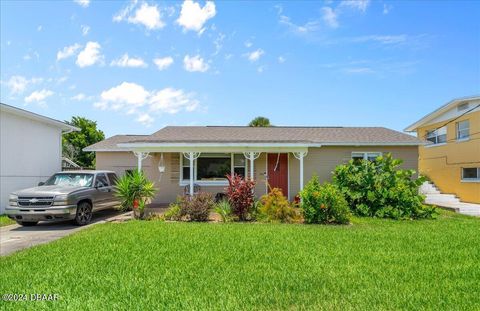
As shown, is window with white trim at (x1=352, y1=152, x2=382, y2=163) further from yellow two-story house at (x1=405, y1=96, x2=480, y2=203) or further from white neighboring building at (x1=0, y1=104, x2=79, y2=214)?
white neighboring building at (x1=0, y1=104, x2=79, y2=214)

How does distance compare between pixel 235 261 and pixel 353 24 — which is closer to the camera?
pixel 235 261

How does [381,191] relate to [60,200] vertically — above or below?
above

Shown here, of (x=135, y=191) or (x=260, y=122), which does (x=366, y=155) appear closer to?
(x=135, y=191)

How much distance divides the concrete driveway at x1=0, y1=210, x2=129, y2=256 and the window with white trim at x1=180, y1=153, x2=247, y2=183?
5.14 m

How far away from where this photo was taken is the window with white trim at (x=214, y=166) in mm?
16938

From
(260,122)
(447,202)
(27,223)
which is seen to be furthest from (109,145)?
(447,202)

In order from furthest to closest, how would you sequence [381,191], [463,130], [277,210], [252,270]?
[463,130] < [381,191] < [277,210] < [252,270]

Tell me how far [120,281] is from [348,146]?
13.8 meters

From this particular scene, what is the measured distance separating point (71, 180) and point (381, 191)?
12149 mm

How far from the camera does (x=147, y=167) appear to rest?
18.5 metres

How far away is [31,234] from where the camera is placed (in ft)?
33.6

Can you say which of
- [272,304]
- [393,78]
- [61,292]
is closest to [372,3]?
[393,78]

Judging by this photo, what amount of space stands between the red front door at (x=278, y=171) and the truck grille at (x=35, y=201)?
386 inches

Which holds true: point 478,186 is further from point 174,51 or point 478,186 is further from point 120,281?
point 120,281
